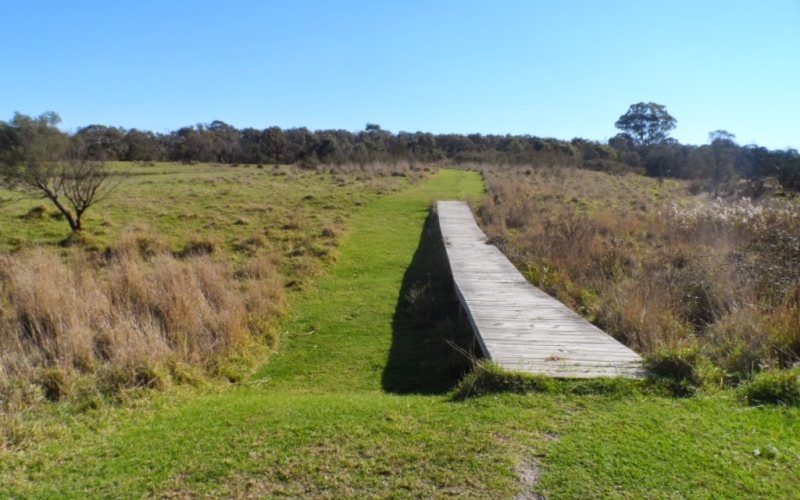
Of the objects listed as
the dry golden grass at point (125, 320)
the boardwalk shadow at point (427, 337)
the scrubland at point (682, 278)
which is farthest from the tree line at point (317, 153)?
the scrubland at point (682, 278)

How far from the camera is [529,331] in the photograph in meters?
5.38

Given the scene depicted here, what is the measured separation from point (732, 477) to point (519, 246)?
8.20 meters

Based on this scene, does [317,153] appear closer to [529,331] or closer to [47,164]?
[47,164]

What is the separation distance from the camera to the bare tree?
43.9 feet

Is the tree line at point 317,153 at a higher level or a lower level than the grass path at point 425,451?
higher

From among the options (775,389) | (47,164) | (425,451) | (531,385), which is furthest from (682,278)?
(47,164)

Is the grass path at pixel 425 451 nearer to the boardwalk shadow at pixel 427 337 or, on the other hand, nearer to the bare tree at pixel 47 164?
the boardwalk shadow at pixel 427 337

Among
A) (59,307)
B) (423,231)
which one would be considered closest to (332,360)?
(59,307)

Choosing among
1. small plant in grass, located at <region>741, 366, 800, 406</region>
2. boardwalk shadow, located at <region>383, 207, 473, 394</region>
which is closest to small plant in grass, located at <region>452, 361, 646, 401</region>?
small plant in grass, located at <region>741, 366, 800, 406</region>

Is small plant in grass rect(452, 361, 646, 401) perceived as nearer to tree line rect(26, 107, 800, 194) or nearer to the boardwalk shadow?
the boardwalk shadow

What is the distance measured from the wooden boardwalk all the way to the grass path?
23.0 inches

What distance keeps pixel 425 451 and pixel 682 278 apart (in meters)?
5.84

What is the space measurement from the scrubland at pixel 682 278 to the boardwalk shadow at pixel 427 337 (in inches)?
59.8

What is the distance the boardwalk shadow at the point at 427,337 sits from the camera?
5.46m
